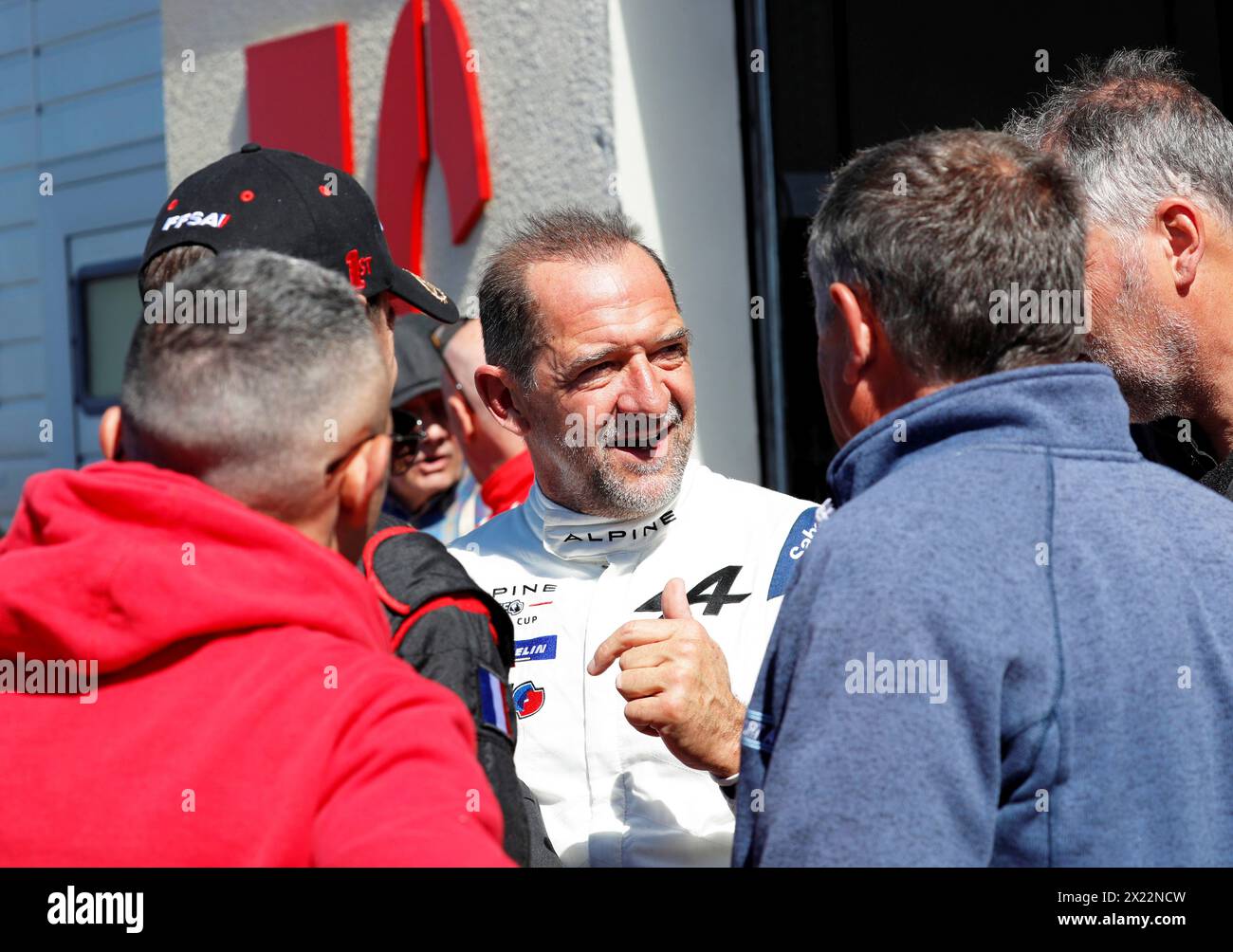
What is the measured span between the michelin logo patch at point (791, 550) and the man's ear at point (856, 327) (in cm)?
70

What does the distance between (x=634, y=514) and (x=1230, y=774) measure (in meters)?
1.19

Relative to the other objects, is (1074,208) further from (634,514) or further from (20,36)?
(20,36)

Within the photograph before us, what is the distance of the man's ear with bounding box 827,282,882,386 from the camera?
60.6 inches

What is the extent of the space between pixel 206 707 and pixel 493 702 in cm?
35

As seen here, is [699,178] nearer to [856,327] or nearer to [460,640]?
[856,327]

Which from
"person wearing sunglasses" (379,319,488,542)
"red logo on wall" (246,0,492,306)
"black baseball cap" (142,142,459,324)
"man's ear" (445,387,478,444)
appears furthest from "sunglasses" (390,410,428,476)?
"red logo on wall" (246,0,492,306)

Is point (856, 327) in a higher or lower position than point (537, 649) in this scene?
higher

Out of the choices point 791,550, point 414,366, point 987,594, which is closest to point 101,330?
point 414,366

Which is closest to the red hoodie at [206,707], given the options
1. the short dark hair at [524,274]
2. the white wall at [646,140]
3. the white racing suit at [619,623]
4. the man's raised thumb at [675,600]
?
the man's raised thumb at [675,600]

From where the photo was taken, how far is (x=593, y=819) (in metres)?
2.19

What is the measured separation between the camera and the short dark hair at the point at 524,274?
2.53 meters

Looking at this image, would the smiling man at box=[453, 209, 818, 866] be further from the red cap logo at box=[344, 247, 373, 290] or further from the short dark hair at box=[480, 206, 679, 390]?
the red cap logo at box=[344, 247, 373, 290]

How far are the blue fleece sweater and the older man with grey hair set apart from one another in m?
0.80

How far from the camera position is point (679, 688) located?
5.95 ft
